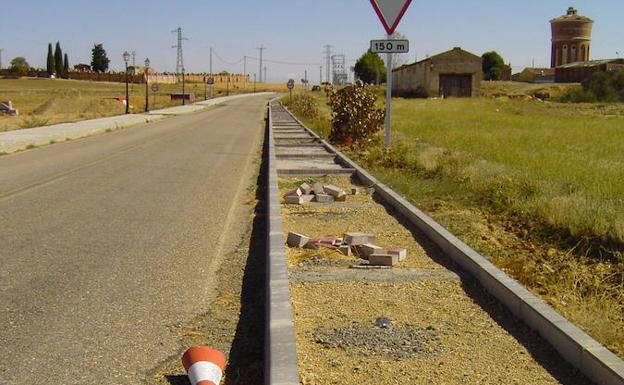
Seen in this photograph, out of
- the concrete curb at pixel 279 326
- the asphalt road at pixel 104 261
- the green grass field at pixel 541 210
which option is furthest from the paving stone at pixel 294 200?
the concrete curb at pixel 279 326

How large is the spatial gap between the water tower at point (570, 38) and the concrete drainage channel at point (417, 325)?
9413 centimetres

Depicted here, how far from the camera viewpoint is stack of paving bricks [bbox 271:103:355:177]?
14.1m

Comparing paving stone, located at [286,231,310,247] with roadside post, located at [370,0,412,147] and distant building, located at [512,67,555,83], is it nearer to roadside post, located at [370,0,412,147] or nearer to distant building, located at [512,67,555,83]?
roadside post, located at [370,0,412,147]

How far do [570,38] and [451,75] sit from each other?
34.1 meters

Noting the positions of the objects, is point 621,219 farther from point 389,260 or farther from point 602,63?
point 602,63

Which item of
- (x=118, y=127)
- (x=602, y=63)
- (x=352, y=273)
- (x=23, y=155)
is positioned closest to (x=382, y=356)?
(x=352, y=273)

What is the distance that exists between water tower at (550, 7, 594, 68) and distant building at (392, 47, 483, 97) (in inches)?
1145

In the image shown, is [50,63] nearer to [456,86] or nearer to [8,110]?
[456,86]

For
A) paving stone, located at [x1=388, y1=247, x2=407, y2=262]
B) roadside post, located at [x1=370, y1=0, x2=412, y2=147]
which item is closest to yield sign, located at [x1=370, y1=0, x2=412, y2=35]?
roadside post, located at [x1=370, y1=0, x2=412, y2=147]

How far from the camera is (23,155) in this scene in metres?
18.2

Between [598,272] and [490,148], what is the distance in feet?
37.3

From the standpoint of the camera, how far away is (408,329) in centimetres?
478

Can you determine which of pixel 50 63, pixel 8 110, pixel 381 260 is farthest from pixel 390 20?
pixel 50 63

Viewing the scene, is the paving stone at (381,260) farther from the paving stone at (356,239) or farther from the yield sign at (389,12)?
the yield sign at (389,12)
